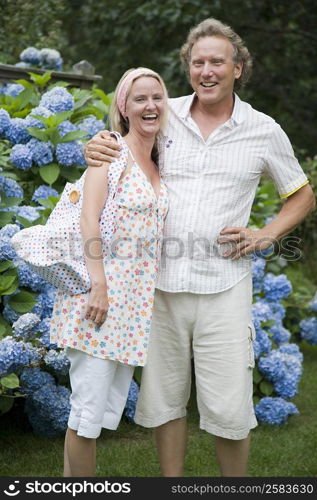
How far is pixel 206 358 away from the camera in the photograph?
10.1 feet

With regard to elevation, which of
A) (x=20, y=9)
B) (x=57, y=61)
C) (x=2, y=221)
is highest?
(x=20, y=9)

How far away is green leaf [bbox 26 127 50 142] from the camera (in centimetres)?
440

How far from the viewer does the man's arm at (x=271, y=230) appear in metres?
3.06

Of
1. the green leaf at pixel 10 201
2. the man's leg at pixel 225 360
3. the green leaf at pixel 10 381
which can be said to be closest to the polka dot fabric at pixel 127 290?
the man's leg at pixel 225 360

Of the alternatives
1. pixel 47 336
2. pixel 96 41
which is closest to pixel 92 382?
pixel 47 336

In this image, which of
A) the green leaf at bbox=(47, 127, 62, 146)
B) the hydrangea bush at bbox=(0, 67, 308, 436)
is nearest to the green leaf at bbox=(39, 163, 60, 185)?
the hydrangea bush at bbox=(0, 67, 308, 436)

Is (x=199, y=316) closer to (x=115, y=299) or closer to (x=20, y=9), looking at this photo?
(x=115, y=299)

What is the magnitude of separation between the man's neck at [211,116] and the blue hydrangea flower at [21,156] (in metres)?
1.49

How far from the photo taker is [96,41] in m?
11.4

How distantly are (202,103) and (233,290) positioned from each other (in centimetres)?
71

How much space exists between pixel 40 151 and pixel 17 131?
0.19 m

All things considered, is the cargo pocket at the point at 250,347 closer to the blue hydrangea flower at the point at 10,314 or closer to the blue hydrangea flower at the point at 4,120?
the blue hydrangea flower at the point at 10,314

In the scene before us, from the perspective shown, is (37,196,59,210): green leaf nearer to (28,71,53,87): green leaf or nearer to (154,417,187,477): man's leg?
(28,71,53,87): green leaf

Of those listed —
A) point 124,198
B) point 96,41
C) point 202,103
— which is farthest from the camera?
point 96,41
